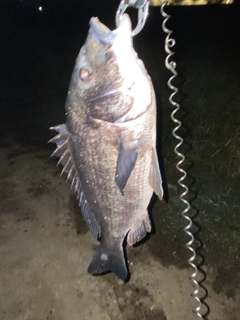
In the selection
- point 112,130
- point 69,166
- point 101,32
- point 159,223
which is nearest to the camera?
point 101,32

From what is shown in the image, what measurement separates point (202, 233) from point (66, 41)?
41.3 feet

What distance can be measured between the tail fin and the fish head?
79cm

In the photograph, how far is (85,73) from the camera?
Result: 5.06ft

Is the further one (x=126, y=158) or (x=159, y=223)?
(x=159, y=223)

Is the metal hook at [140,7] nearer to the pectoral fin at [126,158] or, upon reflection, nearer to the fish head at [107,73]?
the fish head at [107,73]

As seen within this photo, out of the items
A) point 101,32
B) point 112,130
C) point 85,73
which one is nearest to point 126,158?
point 112,130

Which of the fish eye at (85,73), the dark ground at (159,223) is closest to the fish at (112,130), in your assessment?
the fish eye at (85,73)

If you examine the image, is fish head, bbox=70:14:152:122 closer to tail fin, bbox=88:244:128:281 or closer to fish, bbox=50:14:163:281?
fish, bbox=50:14:163:281

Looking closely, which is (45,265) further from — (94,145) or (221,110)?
(221,110)

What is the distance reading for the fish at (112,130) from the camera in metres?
1.44

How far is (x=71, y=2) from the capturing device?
20.9 meters

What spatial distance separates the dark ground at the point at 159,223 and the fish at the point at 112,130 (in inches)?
99.3

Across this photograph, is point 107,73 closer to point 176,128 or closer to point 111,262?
point 176,128

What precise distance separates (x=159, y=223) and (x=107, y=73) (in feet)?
11.9
